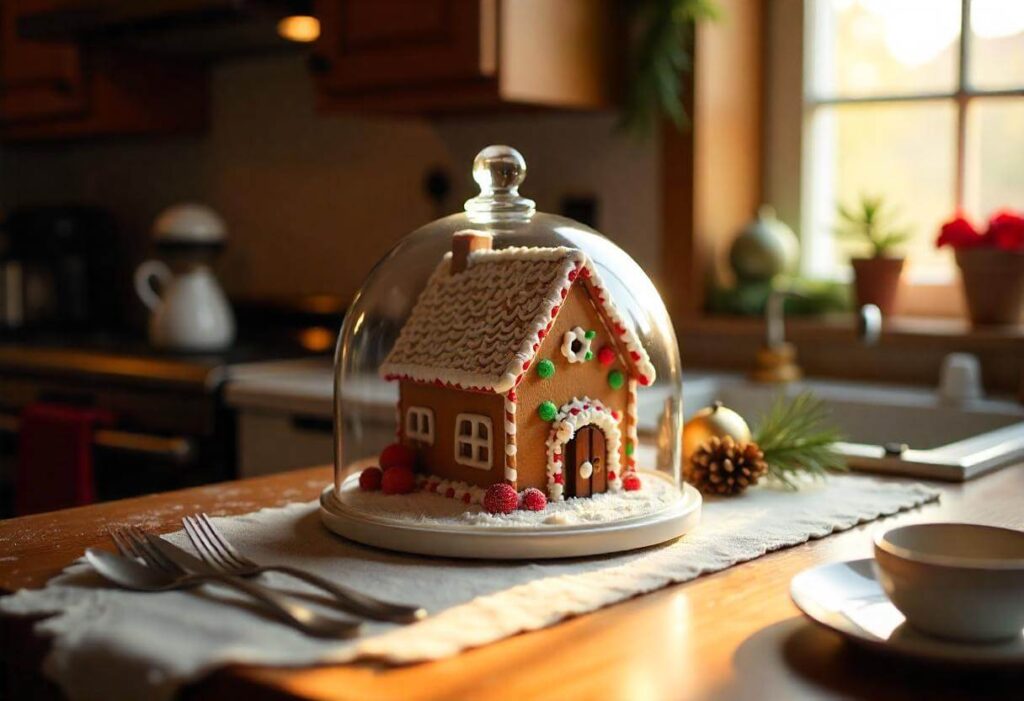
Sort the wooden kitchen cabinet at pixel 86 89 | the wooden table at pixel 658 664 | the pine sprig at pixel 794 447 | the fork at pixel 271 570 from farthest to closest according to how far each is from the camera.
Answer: the wooden kitchen cabinet at pixel 86 89 → the pine sprig at pixel 794 447 → the fork at pixel 271 570 → the wooden table at pixel 658 664

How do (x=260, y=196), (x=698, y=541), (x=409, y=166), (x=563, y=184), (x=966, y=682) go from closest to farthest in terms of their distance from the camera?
1. (x=966, y=682)
2. (x=698, y=541)
3. (x=563, y=184)
4. (x=409, y=166)
5. (x=260, y=196)

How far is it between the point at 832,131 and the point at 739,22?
0.95 feet

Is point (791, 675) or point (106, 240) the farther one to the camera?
point (106, 240)

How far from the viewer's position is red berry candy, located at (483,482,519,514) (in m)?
0.99

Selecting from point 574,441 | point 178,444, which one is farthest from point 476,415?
point 178,444

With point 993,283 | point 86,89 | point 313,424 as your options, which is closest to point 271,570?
point 313,424

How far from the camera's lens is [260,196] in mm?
3033

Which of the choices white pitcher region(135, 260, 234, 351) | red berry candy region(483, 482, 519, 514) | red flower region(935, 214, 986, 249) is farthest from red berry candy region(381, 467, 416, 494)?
white pitcher region(135, 260, 234, 351)

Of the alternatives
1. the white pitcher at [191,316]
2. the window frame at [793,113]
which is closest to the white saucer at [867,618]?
the window frame at [793,113]

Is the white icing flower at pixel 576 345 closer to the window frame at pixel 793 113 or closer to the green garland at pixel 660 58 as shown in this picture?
the green garland at pixel 660 58

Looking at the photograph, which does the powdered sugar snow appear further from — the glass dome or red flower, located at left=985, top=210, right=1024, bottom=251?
red flower, located at left=985, top=210, right=1024, bottom=251

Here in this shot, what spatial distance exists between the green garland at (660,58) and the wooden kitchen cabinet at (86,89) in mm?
1434

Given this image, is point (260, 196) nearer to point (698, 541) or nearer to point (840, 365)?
point (840, 365)

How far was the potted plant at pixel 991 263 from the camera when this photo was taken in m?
1.87
